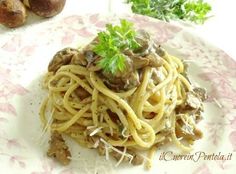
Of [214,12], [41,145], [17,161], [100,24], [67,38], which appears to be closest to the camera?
[17,161]

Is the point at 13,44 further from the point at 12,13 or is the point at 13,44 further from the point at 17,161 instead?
the point at 17,161

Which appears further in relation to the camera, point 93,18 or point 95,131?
point 93,18

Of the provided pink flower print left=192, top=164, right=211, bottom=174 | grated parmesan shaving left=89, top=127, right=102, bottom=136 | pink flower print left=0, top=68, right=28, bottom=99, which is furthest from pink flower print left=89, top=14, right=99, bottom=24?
pink flower print left=192, top=164, right=211, bottom=174

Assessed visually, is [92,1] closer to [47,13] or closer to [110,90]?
[47,13]

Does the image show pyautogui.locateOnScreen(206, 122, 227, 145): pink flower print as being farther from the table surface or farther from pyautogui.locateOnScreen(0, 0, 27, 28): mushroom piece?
pyautogui.locateOnScreen(0, 0, 27, 28): mushroom piece

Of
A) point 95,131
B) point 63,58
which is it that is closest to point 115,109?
point 95,131

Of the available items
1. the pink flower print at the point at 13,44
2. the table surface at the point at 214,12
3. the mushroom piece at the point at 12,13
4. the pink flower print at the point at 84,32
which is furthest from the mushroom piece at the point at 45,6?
the pink flower print at the point at 13,44
